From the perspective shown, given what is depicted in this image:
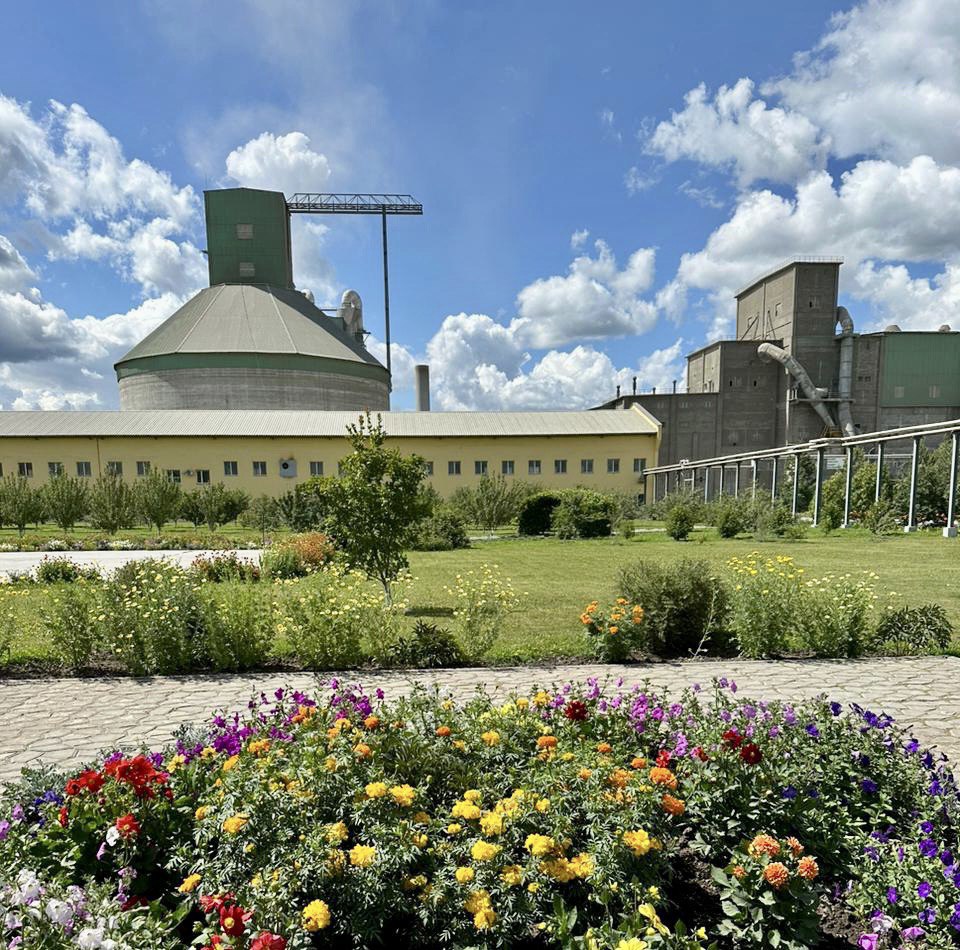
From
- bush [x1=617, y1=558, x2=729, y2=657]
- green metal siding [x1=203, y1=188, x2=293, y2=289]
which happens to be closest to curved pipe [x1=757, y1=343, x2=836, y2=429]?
green metal siding [x1=203, y1=188, x2=293, y2=289]

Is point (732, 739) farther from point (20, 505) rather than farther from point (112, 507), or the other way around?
point (20, 505)

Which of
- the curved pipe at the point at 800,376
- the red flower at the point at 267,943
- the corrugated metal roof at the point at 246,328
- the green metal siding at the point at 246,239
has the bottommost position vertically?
the red flower at the point at 267,943

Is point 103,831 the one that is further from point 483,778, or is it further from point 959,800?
point 959,800

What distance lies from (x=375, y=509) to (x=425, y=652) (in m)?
2.62

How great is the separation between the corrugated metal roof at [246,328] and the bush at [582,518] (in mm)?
28322

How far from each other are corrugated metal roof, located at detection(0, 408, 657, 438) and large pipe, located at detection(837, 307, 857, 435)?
20.4m

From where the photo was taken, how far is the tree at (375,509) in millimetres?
8016

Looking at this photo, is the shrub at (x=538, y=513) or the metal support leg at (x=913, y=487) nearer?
the metal support leg at (x=913, y=487)

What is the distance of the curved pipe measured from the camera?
42.9 metres

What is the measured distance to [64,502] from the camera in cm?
2139

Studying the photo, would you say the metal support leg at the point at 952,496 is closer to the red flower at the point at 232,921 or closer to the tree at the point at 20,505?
the red flower at the point at 232,921

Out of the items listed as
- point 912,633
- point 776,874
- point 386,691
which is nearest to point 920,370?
point 912,633

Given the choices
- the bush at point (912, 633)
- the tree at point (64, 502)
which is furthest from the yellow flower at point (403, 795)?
the tree at point (64, 502)

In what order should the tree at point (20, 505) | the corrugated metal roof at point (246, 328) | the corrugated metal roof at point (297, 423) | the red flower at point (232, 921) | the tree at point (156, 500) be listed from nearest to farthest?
the red flower at point (232, 921) → the tree at point (20, 505) → the tree at point (156, 500) → the corrugated metal roof at point (297, 423) → the corrugated metal roof at point (246, 328)
